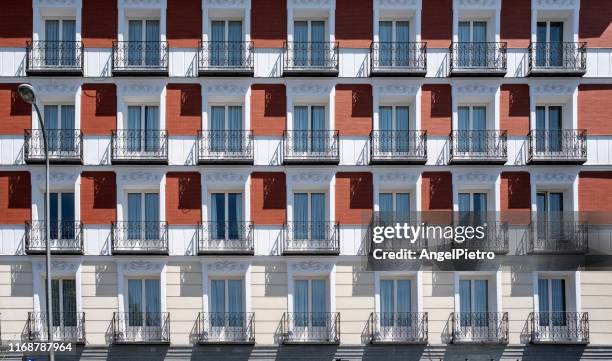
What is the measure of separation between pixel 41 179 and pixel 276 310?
9.40 meters

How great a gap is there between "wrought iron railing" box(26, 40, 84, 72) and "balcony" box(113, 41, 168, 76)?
1320 mm

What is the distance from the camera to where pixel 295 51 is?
28.2 metres

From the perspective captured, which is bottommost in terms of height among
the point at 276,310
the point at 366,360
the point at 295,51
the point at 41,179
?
the point at 366,360

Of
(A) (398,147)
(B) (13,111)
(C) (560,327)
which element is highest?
(B) (13,111)

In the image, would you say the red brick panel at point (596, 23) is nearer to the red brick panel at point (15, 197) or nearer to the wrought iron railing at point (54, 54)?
the wrought iron railing at point (54, 54)

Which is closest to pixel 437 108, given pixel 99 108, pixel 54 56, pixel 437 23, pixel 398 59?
pixel 398 59

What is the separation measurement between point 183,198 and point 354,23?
8.73m

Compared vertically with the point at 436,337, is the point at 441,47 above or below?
above

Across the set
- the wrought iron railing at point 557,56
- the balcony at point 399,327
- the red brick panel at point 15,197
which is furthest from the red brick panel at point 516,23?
the red brick panel at point 15,197

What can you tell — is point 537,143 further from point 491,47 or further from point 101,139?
point 101,139

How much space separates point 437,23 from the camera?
28453 millimetres

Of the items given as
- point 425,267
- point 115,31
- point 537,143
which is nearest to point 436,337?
point 425,267

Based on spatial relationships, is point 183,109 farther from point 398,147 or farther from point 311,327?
point 311,327

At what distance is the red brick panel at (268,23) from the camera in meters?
28.2
